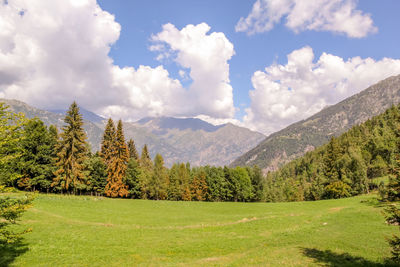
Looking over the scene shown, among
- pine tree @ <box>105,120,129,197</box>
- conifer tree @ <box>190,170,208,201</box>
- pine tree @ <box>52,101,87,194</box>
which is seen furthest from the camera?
conifer tree @ <box>190,170,208,201</box>

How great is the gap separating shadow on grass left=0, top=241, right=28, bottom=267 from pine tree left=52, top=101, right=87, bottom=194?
121 ft

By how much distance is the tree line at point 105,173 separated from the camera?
171 ft

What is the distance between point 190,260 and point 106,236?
10592mm

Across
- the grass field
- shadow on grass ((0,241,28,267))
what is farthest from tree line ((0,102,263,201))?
shadow on grass ((0,241,28,267))

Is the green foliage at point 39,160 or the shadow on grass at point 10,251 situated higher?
the green foliage at point 39,160

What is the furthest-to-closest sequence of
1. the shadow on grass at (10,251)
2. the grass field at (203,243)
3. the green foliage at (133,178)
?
1. the green foliage at (133,178)
2. the grass field at (203,243)
3. the shadow on grass at (10,251)

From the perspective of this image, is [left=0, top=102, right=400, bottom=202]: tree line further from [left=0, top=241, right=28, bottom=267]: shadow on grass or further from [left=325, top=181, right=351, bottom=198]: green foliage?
[left=0, top=241, right=28, bottom=267]: shadow on grass

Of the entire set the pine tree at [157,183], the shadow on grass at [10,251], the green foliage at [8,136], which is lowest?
the shadow on grass at [10,251]

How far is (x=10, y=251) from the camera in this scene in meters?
16.7

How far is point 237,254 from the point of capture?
19297mm

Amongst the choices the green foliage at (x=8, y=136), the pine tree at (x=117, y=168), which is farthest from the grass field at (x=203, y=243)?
the pine tree at (x=117, y=168)

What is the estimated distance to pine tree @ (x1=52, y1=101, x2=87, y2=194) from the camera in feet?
169

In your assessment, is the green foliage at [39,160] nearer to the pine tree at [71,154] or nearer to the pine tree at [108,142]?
the pine tree at [71,154]

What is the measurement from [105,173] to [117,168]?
12.2 ft
